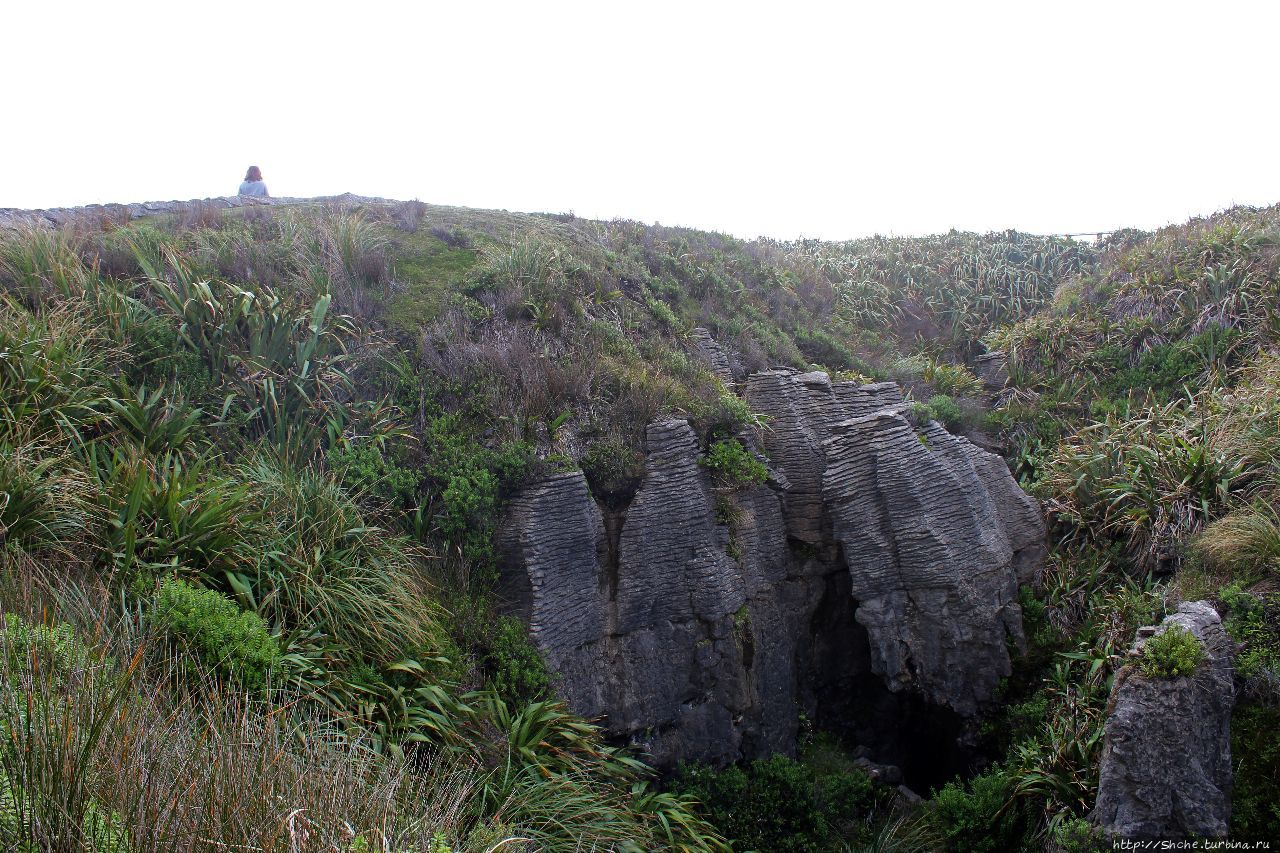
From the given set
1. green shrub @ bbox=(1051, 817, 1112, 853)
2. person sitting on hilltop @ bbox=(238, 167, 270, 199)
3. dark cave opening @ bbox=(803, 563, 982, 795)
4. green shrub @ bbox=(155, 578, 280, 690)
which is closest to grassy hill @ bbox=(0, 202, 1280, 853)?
green shrub @ bbox=(155, 578, 280, 690)

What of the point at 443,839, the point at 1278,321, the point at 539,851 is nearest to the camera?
the point at 443,839

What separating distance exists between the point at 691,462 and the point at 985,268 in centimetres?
1269

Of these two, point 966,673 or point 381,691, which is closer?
point 381,691

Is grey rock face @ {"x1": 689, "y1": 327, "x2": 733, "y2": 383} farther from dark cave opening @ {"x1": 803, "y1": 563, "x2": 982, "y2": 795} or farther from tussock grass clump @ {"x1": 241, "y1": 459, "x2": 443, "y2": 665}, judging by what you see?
tussock grass clump @ {"x1": 241, "y1": 459, "x2": 443, "y2": 665}

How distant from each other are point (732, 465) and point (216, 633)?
497cm

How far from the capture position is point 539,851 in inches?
187

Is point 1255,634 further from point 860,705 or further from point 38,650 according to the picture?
point 38,650

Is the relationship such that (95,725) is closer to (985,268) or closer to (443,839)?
(443,839)

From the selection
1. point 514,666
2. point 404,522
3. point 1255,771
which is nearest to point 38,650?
point 514,666

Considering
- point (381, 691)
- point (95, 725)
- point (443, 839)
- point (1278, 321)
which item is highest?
point (1278, 321)

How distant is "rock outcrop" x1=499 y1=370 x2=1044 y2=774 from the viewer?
725 cm

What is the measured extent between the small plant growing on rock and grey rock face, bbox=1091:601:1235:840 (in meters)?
0.05

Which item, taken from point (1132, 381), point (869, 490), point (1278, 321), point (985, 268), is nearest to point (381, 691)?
point (869, 490)

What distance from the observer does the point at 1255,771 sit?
18.8ft
